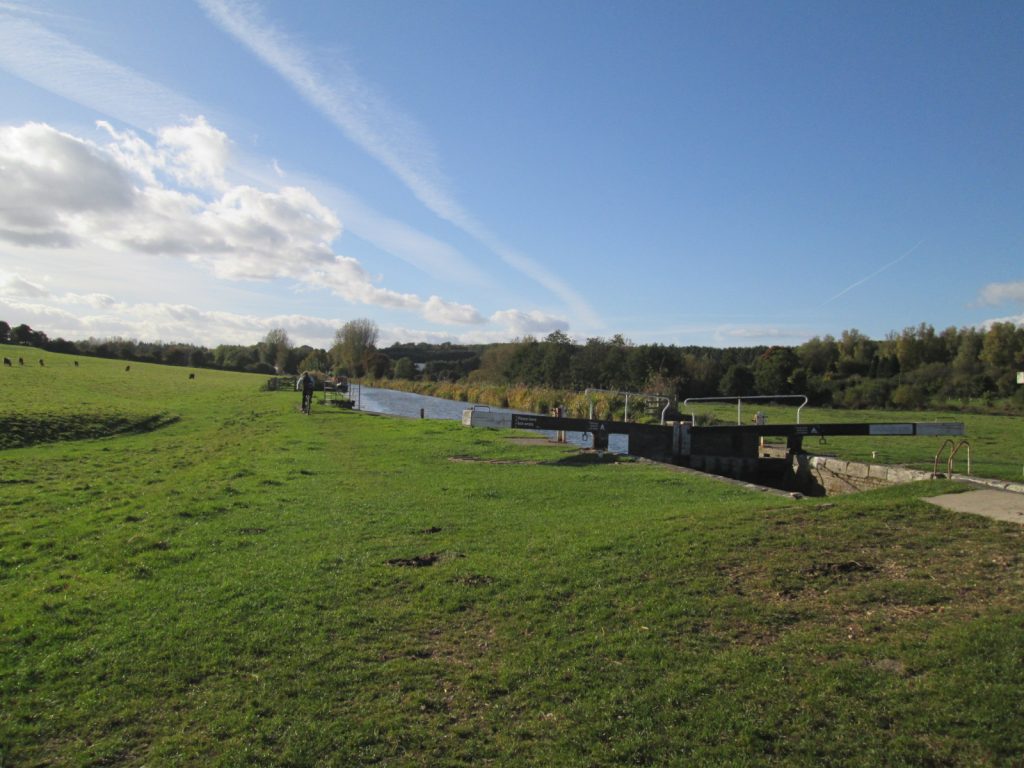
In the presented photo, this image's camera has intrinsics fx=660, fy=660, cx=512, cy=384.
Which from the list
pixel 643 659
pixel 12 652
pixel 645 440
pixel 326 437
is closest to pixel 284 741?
pixel 643 659

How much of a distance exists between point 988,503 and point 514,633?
621 cm

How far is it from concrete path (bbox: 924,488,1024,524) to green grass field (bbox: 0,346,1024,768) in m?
0.32

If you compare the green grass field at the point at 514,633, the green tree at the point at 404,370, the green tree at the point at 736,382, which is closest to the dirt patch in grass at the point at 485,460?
the green grass field at the point at 514,633

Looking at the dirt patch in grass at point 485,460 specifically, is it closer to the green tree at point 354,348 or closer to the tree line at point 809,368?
the tree line at point 809,368

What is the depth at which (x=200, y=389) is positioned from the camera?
166ft

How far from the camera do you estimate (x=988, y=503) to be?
7.82 metres

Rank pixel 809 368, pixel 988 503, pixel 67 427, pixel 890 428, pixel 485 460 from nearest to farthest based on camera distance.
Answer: pixel 988 503, pixel 485 460, pixel 890 428, pixel 67 427, pixel 809 368

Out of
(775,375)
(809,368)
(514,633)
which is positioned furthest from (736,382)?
(514,633)

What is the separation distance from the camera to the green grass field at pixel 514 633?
3764 millimetres

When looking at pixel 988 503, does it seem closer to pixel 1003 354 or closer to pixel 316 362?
pixel 1003 354

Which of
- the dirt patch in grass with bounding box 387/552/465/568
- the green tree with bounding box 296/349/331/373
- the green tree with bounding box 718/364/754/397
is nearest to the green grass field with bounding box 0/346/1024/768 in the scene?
the dirt patch in grass with bounding box 387/552/465/568

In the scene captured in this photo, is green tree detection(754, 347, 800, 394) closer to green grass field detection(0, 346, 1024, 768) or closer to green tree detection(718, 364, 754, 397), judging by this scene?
green tree detection(718, 364, 754, 397)

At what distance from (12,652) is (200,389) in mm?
49714

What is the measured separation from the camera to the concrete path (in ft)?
23.8
